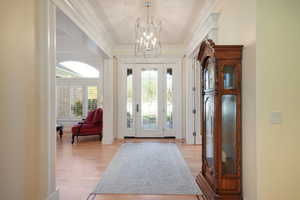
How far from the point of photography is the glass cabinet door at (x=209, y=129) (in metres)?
2.41

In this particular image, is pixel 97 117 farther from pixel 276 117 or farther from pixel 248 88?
pixel 276 117

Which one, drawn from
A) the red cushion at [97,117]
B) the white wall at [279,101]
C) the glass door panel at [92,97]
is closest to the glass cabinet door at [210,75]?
the white wall at [279,101]

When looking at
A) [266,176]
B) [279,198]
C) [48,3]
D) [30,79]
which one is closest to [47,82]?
[30,79]

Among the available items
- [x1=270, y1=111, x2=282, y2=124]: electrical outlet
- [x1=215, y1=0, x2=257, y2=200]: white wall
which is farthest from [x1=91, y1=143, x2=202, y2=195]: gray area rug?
[x1=270, y1=111, x2=282, y2=124]: electrical outlet

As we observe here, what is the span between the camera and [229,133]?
2.29m

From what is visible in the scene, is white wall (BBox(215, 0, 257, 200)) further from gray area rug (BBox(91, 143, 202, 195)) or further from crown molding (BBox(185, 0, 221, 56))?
gray area rug (BBox(91, 143, 202, 195))

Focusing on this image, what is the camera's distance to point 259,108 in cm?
193

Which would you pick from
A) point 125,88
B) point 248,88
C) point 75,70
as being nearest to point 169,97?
point 125,88

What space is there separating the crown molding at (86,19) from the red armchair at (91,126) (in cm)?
210

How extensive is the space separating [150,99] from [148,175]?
3261 millimetres

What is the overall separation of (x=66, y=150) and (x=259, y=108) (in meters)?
4.51

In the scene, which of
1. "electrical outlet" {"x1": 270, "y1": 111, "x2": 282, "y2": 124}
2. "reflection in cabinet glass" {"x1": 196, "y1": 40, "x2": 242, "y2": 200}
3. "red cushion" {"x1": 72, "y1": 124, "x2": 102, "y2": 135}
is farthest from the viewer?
"red cushion" {"x1": 72, "y1": 124, "x2": 102, "y2": 135}

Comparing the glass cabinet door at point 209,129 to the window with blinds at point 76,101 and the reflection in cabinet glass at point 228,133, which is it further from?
the window with blinds at point 76,101

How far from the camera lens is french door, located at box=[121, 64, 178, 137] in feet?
20.2
